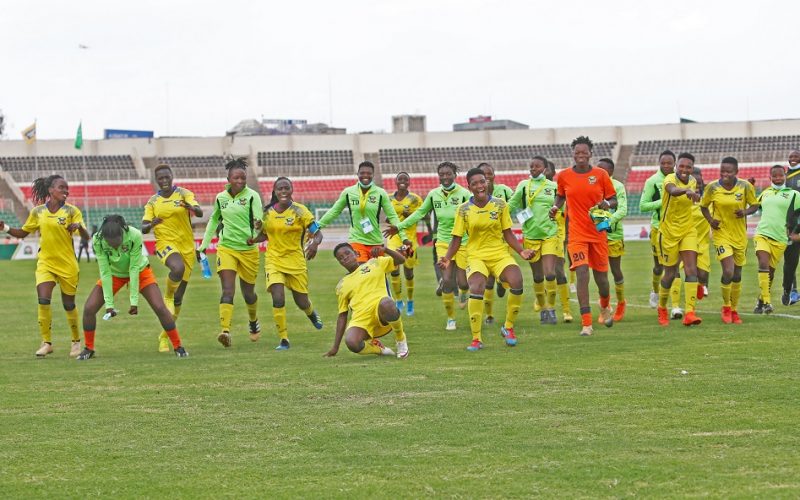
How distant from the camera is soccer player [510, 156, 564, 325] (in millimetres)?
16328

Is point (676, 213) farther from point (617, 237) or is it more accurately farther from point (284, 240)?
point (284, 240)

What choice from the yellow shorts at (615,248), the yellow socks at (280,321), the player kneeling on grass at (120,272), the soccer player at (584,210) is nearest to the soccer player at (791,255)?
the yellow shorts at (615,248)

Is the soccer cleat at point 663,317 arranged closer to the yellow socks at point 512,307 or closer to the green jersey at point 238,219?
the yellow socks at point 512,307

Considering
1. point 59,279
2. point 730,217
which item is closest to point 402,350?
point 59,279

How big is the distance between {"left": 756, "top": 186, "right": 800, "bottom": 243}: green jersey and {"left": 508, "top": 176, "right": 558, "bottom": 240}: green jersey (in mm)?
2974

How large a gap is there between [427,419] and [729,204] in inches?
317

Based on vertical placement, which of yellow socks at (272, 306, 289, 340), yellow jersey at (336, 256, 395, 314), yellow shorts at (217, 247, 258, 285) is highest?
yellow shorts at (217, 247, 258, 285)

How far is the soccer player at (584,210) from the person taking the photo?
14.2m

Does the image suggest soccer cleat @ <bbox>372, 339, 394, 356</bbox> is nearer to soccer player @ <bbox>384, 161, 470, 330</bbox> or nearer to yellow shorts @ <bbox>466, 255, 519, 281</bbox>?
yellow shorts @ <bbox>466, 255, 519, 281</bbox>

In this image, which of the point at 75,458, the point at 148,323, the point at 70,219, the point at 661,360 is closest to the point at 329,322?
the point at 148,323

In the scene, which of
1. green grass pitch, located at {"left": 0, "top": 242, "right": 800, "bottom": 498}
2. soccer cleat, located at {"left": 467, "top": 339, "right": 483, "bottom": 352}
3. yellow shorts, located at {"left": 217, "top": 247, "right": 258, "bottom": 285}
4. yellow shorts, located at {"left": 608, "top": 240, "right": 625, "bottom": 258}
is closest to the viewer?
green grass pitch, located at {"left": 0, "top": 242, "right": 800, "bottom": 498}

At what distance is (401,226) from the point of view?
15.6 meters

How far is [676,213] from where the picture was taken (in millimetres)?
15078

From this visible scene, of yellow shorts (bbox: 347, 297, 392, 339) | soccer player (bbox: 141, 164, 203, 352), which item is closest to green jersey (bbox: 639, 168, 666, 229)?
yellow shorts (bbox: 347, 297, 392, 339)
